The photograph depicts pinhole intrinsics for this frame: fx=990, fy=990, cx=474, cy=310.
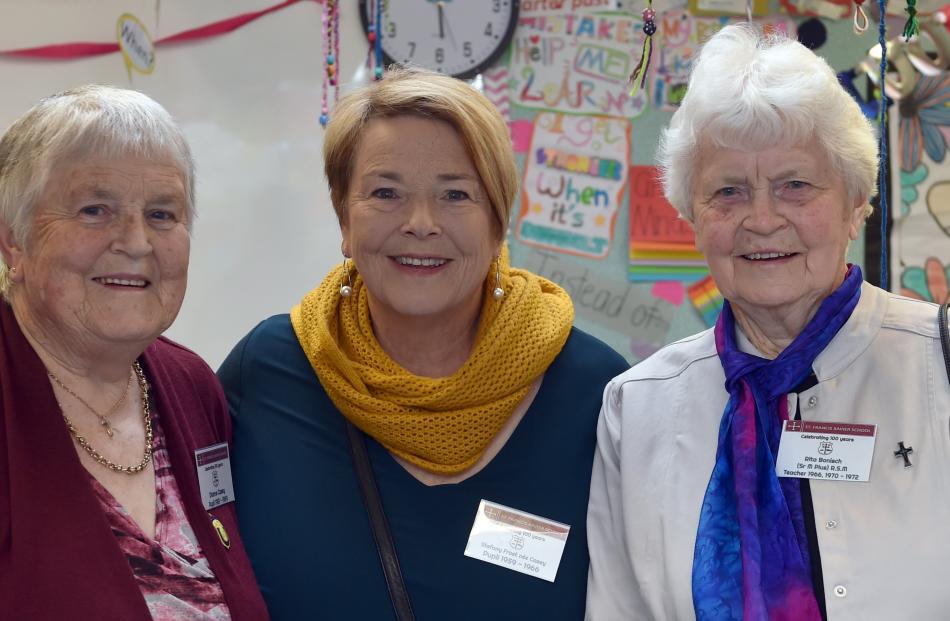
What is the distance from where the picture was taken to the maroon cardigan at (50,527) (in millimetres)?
1499

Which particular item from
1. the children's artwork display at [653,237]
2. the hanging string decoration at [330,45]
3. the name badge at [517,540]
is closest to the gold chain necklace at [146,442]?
the name badge at [517,540]

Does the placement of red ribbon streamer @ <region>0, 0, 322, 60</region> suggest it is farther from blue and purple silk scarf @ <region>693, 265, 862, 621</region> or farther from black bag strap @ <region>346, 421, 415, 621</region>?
blue and purple silk scarf @ <region>693, 265, 862, 621</region>

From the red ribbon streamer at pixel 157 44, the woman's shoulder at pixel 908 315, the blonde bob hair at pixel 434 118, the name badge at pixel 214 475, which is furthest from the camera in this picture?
the red ribbon streamer at pixel 157 44

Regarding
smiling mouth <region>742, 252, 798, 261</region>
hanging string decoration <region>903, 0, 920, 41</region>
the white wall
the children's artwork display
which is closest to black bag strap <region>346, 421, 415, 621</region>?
smiling mouth <region>742, 252, 798, 261</region>

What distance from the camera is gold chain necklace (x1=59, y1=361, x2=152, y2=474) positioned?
1713 mm

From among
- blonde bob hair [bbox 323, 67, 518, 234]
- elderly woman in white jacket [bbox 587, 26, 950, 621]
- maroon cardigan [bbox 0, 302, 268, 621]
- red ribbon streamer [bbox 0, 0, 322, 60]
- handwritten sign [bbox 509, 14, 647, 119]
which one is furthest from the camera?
handwritten sign [bbox 509, 14, 647, 119]

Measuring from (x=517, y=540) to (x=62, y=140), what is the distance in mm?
1114

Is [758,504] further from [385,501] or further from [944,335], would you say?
[385,501]

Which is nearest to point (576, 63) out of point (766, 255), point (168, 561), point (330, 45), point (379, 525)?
point (330, 45)

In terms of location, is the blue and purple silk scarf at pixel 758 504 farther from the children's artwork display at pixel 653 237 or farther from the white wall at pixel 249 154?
the white wall at pixel 249 154

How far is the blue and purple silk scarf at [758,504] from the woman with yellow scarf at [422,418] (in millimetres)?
353

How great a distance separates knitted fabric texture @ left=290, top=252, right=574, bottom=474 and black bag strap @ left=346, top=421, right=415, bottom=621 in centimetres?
4

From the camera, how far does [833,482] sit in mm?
1664

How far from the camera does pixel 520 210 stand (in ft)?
13.1
